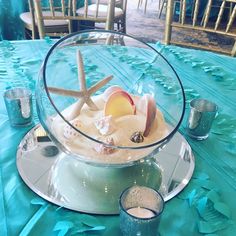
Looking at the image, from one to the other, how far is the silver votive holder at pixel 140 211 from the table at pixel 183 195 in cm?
3

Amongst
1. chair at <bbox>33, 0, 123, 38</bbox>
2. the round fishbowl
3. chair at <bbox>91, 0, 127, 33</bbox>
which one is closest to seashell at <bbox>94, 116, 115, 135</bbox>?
the round fishbowl

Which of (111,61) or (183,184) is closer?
(183,184)

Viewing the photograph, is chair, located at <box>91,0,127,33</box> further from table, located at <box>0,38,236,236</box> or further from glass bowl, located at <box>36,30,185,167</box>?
table, located at <box>0,38,236,236</box>

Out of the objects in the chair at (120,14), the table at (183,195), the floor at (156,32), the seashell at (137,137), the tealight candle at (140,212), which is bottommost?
the floor at (156,32)

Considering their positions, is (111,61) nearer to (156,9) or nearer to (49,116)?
(49,116)

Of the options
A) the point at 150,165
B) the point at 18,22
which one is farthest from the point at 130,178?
the point at 18,22

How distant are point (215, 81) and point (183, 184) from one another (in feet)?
1.49

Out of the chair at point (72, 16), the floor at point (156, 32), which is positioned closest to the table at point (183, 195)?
the chair at point (72, 16)

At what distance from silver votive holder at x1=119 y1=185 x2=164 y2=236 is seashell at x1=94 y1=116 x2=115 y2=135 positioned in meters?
0.11

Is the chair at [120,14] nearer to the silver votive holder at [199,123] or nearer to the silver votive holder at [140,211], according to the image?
the silver votive holder at [199,123]

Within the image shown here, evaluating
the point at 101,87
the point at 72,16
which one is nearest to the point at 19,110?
the point at 101,87

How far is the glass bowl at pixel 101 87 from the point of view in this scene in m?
0.49

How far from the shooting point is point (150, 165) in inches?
22.1

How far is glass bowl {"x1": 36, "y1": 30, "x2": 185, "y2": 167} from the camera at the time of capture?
0.49 m
